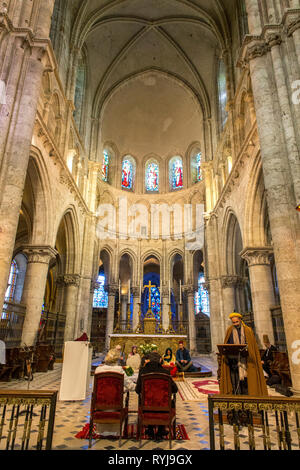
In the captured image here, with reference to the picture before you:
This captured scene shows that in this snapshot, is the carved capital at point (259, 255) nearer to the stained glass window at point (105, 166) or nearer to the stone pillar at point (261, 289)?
the stone pillar at point (261, 289)

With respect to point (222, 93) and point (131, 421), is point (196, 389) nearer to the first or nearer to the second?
point (131, 421)

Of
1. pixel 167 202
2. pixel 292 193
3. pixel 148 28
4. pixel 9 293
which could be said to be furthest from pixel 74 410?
pixel 148 28

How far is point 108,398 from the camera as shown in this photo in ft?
15.3

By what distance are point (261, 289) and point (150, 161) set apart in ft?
65.1

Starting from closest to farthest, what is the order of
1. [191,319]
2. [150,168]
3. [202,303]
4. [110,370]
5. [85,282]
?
1. [110,370]
2. [85,282]
3. [191,319]
4. [202,303]
5. [150,168]

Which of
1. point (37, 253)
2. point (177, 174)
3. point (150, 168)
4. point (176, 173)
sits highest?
point (150, 168)

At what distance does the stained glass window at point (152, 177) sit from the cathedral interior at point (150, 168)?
5.4 inches

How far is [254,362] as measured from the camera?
5.18 metres

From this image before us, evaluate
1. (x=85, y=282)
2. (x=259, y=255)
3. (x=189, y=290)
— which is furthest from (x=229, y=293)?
(x=85, y=282)

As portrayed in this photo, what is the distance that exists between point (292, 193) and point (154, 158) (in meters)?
21.8

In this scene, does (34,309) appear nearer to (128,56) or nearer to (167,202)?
(167,202)

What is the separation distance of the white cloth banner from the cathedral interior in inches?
24.0

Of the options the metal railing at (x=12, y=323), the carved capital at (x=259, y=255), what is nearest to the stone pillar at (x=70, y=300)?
the metal railing at (x=12, y=323)

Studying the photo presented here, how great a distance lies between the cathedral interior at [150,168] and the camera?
8414mm
